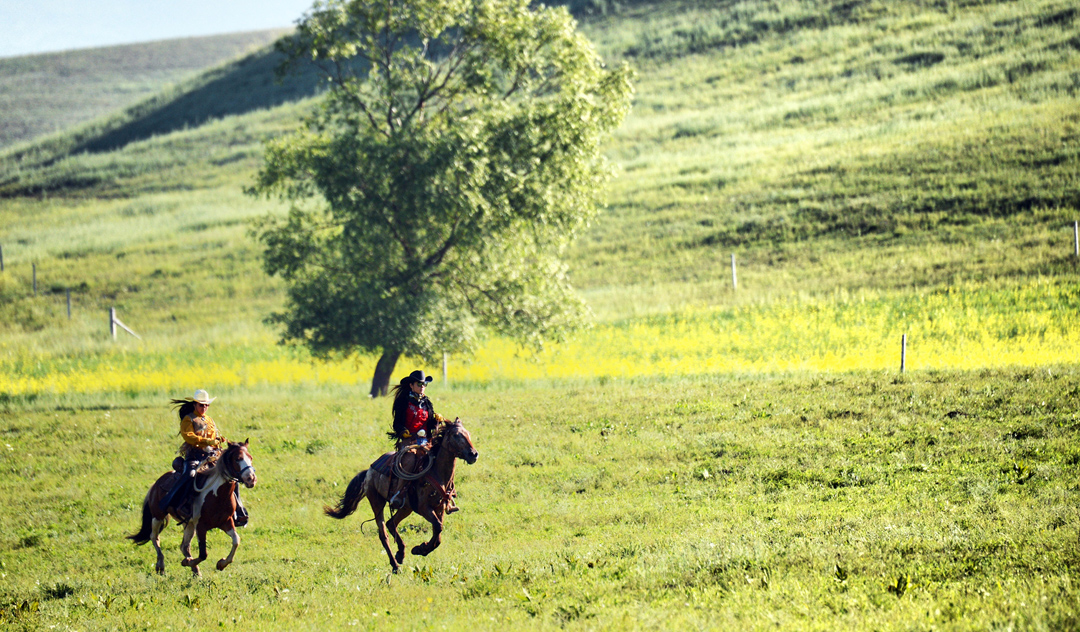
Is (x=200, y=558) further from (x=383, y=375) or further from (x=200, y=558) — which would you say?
(x=383, y=375)

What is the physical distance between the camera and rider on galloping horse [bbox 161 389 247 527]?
15133 millimetres

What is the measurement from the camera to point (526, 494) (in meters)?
19.1

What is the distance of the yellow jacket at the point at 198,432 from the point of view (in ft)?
49.6

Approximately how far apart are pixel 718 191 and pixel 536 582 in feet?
168

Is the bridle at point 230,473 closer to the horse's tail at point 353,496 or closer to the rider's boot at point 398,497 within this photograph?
the horse's tail at point 353,496

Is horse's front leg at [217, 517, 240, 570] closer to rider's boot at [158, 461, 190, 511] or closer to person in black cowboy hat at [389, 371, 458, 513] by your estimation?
rider's boot at [158, 461, 190, 511]

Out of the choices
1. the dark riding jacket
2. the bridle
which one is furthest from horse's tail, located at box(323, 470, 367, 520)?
the bridle

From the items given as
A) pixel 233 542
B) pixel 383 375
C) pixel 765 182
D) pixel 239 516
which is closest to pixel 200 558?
pixel 233 542

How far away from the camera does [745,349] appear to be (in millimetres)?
33000

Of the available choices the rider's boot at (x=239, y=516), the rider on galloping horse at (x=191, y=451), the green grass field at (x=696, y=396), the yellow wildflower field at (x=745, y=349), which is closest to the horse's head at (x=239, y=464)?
the rider's boot at (x=239, y=516)

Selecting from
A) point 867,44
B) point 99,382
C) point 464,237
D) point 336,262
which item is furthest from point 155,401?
point 867,44

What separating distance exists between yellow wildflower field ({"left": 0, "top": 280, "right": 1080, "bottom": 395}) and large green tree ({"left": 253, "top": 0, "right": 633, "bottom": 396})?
296 centimetres

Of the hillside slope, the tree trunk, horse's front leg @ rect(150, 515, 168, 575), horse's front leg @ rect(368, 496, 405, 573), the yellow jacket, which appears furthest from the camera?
the hillside slope

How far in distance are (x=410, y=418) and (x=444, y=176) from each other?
12.7 meters
